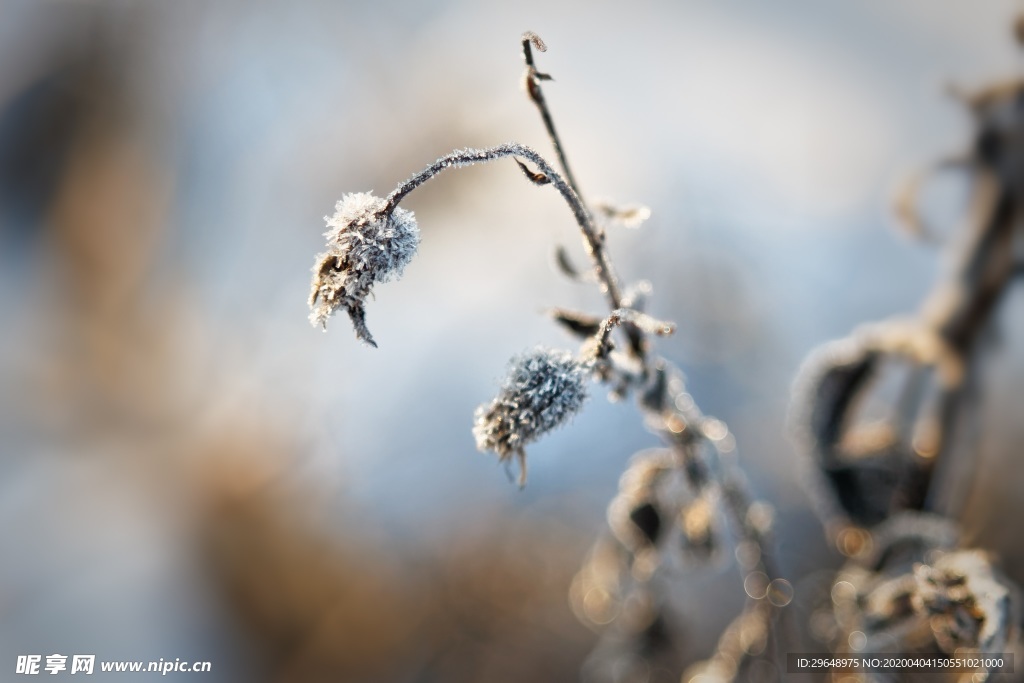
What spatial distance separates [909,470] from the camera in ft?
2.14

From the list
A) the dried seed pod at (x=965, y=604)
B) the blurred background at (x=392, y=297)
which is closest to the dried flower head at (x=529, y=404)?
the dried seed pod at (x=965, y=604)

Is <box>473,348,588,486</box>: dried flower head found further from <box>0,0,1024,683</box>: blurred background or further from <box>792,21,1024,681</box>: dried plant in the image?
<box>0,0,1024,683</box>: blurred background

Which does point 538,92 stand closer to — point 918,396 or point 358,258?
point 358,258

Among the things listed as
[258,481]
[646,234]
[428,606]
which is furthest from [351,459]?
[646,234]

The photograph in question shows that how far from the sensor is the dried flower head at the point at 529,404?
1.21 ft

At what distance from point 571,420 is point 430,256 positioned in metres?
1.02

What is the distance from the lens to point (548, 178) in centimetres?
35

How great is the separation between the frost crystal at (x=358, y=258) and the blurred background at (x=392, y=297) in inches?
32.8

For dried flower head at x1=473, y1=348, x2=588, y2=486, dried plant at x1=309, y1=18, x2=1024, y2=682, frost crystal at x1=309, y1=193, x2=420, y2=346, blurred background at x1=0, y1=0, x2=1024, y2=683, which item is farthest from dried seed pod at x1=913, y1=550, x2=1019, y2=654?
blurred background at x1=0, y1=0, x2=1024, y2=683

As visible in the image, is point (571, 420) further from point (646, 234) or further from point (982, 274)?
point (646, 234)

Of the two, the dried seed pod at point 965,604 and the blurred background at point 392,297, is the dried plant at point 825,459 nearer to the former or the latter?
the dried seed pod at point 965,604

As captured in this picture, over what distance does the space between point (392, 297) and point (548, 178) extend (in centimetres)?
106

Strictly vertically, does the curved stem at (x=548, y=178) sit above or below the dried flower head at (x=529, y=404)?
above

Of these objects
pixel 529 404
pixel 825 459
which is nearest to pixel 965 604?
pixel 825 459
